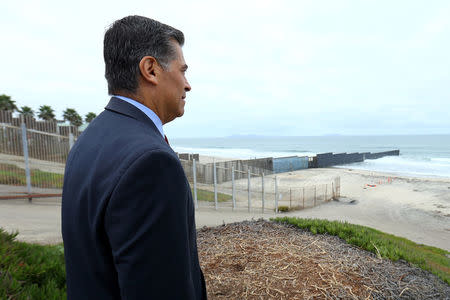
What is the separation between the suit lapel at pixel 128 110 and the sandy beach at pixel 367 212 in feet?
19.1

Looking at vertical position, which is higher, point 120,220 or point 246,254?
point 120,220

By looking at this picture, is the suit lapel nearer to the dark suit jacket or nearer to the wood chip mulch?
the dark suit jacket

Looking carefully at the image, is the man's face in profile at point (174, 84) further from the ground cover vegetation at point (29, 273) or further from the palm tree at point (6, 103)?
the palm tree at point (6, 103)

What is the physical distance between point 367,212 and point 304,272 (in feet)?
56.6

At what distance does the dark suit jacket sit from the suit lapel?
1 cm

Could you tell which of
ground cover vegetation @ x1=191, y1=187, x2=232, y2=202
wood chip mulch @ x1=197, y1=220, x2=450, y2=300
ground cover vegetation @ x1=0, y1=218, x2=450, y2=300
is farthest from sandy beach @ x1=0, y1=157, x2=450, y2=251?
wood chip mulch @ x1=197, y1=220, x2=450, y2=300

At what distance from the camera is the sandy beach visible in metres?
6.74

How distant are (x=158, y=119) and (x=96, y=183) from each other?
0.41 meters

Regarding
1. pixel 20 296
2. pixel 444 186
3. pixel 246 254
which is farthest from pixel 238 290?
pixel 444 186

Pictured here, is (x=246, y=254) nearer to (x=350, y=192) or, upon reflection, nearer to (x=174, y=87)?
(x=174, y=87)

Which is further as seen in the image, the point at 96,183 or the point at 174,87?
the point at 174,87

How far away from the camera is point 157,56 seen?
1.17 m

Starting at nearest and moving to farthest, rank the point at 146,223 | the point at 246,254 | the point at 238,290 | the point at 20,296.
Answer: the point at 146,223, the point at 20,296, the point at 238,290, the point at 246,254

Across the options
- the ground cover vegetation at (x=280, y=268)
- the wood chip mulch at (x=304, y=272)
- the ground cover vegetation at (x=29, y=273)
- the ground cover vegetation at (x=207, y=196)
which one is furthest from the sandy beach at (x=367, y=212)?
the wood chip mulch at (x=304, y=272)
